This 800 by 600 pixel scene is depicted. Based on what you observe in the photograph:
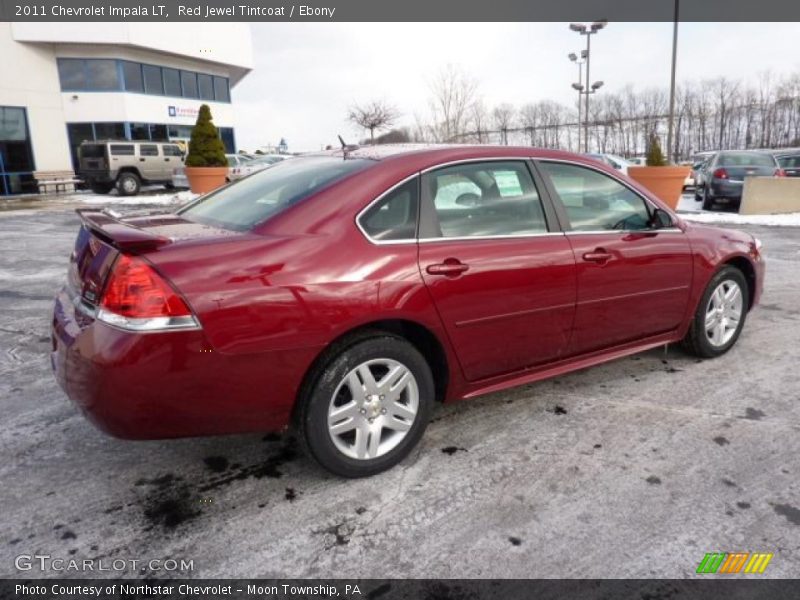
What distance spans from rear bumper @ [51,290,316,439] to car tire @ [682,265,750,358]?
9.53ft

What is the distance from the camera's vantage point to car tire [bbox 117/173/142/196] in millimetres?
21344

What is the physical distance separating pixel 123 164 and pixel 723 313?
2154 cm

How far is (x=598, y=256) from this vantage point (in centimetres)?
337

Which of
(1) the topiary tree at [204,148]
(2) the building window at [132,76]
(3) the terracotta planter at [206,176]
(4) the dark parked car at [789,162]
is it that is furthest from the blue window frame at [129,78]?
(4) the dark parked car at [789,162]

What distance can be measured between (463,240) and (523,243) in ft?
1.23

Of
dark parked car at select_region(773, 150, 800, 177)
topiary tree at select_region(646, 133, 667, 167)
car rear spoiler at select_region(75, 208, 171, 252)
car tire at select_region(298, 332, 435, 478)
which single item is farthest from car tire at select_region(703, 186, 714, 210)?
car rear spoiler at select_region(75, 208, 171, 252)

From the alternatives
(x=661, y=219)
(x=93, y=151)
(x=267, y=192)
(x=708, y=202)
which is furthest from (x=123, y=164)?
(x=661, y=219)

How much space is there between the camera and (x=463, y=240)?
9.71 ft

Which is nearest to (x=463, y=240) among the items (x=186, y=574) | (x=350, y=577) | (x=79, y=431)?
(x=350, y=577)

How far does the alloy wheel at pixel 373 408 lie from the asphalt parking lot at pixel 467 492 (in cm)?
17

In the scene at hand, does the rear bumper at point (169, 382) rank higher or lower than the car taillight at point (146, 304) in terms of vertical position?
lower

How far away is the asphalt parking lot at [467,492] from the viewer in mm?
2270

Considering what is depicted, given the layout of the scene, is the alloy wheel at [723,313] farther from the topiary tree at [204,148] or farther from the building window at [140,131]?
the building window at [140,131]

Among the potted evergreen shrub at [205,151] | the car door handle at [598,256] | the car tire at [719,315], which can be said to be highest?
the potted evergreen shrub at [205,151]
